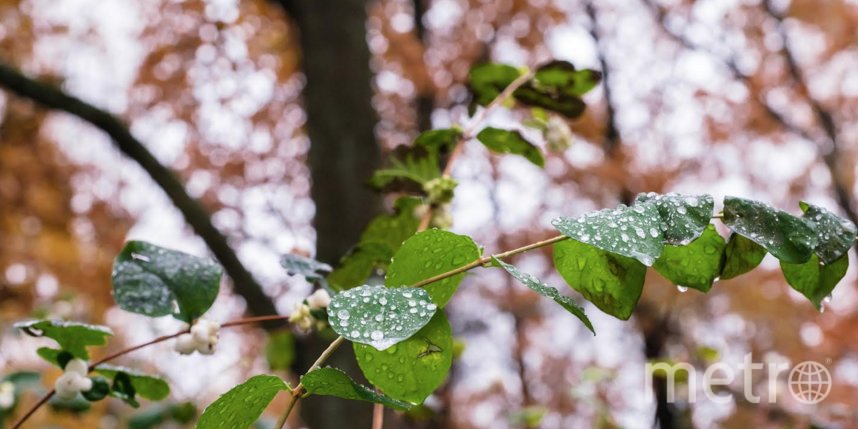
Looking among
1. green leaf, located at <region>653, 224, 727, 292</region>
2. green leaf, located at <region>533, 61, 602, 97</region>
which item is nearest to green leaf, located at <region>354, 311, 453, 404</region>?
green leaf, located at <region>653, 224, 727, 292</region>

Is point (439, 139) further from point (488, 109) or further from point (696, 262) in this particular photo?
point (696, 262)

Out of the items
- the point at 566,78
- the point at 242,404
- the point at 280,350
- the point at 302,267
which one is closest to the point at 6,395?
the point at 280,350

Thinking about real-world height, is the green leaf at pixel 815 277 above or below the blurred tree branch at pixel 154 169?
above

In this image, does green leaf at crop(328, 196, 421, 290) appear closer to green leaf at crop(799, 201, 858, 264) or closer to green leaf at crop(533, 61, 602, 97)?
green leaf at crop(533, 61, 602, 97)

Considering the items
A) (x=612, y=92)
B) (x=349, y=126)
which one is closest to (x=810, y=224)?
(x=349, y=126)

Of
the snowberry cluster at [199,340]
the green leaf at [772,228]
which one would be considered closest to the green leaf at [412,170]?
the snowberry cluster at [199,340]

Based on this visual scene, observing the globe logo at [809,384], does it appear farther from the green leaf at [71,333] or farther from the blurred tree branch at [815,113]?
the blurred tree branch at [815,113]
